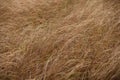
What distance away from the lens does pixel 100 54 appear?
2334 millimetres

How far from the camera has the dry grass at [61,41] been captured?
226cm

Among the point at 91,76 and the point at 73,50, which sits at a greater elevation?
the point at 73,50

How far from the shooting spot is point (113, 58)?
2.28 meters

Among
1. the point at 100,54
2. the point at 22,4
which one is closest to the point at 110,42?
the point at 100,54

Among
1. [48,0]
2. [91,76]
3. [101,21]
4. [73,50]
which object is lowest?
[91,76]

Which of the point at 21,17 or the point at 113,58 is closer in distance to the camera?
the point at 113,58

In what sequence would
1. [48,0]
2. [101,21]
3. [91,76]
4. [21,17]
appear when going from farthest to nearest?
[48,0], [21,17], [101,21], [91,76]

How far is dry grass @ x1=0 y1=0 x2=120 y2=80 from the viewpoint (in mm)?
2264

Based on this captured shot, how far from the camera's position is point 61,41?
2463mm

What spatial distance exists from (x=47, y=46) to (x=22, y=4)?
757mm

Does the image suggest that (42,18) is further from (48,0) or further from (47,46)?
(47,46)

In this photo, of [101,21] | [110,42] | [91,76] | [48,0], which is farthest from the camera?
[48,0]

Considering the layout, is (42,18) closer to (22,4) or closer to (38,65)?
(22,4)

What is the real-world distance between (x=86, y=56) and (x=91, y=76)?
0.58 feet
